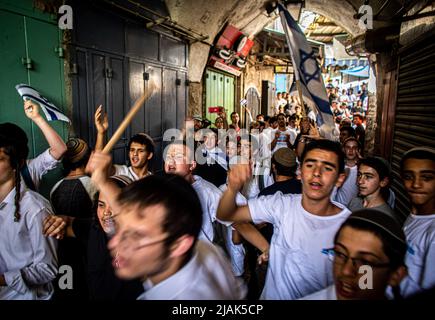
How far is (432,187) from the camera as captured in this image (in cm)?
193

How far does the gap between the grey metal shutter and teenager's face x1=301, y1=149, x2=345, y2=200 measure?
6.83 feet

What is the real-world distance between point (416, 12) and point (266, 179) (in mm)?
2883

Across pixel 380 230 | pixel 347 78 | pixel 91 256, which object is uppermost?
pixel 347 78

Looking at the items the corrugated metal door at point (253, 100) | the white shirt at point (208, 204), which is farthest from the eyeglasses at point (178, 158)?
the corrugated metal door at point (253, 100)

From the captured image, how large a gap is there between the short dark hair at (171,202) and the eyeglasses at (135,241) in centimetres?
6

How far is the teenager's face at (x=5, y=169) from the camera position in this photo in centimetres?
190

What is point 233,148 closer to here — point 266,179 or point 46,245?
point 266,179

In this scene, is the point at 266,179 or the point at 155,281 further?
the point at 266,179

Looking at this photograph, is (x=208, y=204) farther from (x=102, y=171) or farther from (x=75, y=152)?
(x=75, y=152)

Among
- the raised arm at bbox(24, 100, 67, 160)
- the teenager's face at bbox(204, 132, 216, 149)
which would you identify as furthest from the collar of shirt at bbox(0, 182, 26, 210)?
the teenager's face at bbox(204, 132, 216, 149)

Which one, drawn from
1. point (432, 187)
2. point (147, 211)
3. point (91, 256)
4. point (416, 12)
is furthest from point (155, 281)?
point (416, 12)

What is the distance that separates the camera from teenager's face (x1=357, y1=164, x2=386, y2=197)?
273 centimetres

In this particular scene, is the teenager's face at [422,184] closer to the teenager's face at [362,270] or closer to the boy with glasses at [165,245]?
the teenager's face at [362,270]

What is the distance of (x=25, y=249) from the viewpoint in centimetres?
182
